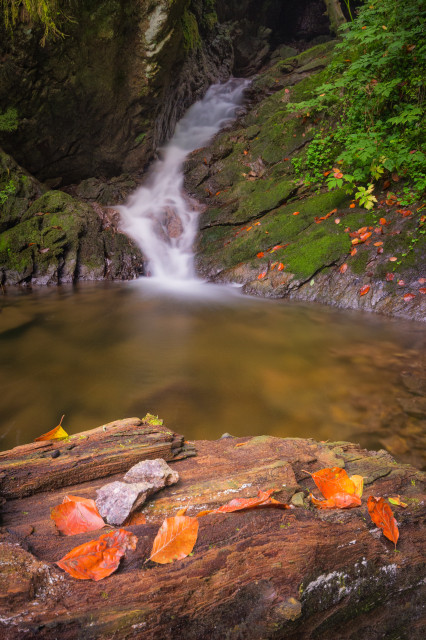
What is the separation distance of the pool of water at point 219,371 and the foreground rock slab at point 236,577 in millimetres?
1206

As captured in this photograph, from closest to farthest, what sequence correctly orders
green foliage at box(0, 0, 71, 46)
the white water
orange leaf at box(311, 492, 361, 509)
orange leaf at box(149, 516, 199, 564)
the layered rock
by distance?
orange leaf at box(149, 516, 199, 564), orange leaf at box(311, 492, 361, 509), green foliage at box(0, 0, 71, 46), the layered rock, the white water

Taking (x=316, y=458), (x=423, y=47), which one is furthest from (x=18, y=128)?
(x=316, y=458)

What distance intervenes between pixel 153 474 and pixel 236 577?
0.53 meters

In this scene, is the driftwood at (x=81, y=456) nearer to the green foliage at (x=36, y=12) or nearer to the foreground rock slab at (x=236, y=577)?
the foreground rock slab at (x=236, y=577)

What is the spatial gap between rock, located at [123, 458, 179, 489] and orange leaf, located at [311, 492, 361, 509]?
59 cm

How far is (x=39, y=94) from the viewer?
27.1ft

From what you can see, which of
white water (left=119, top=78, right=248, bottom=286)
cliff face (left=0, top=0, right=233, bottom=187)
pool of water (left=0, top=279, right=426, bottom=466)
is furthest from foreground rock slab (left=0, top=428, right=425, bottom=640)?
cliff face (left=0, top=0, right=233, bottom=187)

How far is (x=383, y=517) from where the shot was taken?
50.2 inches

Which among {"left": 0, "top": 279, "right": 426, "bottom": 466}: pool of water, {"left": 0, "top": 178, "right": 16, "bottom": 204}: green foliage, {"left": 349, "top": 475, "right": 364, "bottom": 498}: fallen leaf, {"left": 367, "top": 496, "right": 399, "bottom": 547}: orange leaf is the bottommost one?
{"left": 0, "top": 279, "right": 426, "bottom": 466}: pool of water

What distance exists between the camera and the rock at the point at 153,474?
140cm

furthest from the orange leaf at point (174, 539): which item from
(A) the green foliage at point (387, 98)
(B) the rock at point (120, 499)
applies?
(A) the green foliage at point (387, 98)

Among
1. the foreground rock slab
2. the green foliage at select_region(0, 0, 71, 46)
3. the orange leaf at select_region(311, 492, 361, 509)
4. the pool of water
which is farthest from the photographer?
the green foliage at select_region(0, 0, 71, 46)

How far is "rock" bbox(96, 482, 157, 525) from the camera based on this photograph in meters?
1.21

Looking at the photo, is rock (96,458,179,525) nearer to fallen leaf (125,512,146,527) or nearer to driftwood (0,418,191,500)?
fallen leaf (125,512,146,527)
